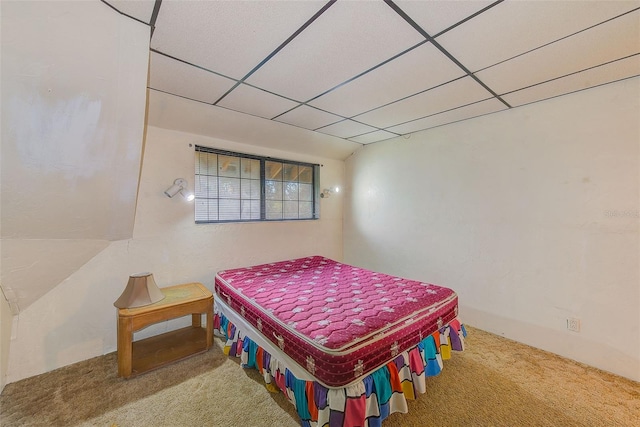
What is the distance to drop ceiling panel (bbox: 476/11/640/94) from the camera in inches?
55.7

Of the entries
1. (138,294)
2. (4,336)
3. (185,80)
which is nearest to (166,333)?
(138,294)

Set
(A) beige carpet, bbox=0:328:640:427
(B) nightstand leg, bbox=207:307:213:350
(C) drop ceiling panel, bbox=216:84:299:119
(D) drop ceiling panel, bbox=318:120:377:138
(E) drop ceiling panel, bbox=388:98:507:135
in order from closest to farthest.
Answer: (A) beige carpet, bbox=0:328:640:427, (C) drop ceiling panel, bbox=216:84:299:119, (B) nightstand leg, bbox=207:307:213:350, (E) drop ceiling panel, bbox=388:98:507:135, (D) drop ceiling panel, bbox=318:120:377:138

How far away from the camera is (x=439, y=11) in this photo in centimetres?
125

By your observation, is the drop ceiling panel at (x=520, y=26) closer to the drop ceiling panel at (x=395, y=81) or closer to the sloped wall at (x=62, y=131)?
the drop ceiling panel at (x=395, y=81)

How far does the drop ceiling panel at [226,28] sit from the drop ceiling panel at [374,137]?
199 cm

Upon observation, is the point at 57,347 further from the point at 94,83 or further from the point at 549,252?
the point at 549,252

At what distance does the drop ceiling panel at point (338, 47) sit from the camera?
127cm

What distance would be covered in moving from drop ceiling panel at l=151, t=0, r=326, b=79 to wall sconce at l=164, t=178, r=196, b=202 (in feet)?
4.36

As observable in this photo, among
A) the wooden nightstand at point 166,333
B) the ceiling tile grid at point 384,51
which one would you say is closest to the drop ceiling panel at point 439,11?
the ceiling tile grid at point 384,51

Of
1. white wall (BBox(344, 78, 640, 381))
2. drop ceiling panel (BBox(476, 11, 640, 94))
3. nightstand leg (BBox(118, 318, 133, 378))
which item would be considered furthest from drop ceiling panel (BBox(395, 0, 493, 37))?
nightstand leg (BBox(118, 318, 133, 378))

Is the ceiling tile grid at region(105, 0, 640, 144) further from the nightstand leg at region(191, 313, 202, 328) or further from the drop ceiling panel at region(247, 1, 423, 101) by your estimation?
the nightstand leg at region(191, 313, 202, 328)

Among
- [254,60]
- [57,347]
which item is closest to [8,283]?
[57,347]

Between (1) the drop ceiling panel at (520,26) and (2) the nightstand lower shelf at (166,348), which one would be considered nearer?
(1) the drop ceiling panel at (520,26)

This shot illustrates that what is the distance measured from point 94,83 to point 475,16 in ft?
6.56
